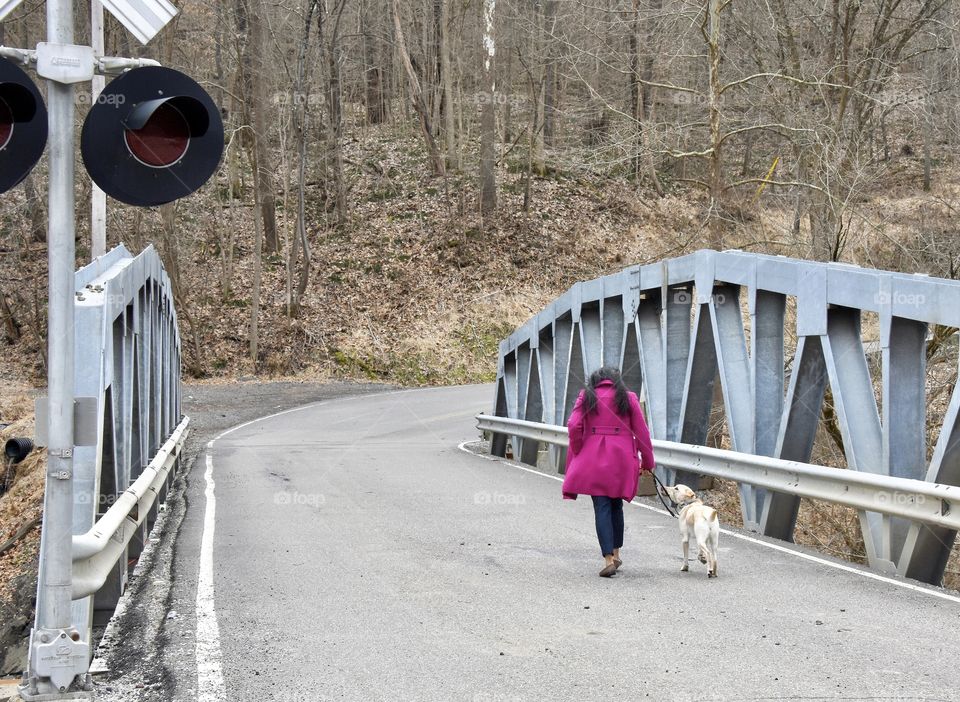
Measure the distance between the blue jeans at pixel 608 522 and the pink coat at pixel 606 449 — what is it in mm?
87

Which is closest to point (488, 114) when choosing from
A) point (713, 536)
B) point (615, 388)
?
point (615, 388)

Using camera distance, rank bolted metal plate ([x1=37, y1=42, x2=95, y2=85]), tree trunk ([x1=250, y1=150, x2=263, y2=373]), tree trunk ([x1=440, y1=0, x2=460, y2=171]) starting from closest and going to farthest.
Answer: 1. bolted metal plate ([x1=37, y1=42, x2=95, y2=85])
2. tree trunk ([x1=250, y1=150, x2=263, y2=373])
3. tree trunk ([x1=440, y1=0, x2=460, y2=171])

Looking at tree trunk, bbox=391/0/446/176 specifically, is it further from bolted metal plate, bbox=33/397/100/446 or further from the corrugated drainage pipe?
bolted metal plate, bbox=33/397/100/446

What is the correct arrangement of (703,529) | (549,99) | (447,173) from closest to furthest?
(703,529) → (447,173) → (549,99)

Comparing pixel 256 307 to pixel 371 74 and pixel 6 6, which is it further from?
pixel 6 6

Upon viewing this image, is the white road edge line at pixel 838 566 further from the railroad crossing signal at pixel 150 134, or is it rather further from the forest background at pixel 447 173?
the forest background at pixel 447 173

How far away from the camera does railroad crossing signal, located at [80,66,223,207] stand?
16.0 feet

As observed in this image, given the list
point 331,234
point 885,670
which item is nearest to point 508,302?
point 331,234

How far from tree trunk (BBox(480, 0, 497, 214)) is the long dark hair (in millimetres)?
30110

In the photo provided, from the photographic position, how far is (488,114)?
38.3 metres

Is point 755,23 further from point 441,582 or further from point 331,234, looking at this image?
point 331,234

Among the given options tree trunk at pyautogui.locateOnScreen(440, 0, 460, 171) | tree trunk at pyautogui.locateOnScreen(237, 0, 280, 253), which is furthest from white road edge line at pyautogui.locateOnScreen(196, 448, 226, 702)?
tree trunk at pyautogui.locateOnScreen(440, 0, 460, 171)

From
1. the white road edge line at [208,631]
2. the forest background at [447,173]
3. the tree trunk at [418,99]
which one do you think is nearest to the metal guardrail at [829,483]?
the white road edge line at [208,631]

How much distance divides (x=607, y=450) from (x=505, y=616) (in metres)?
2.21
